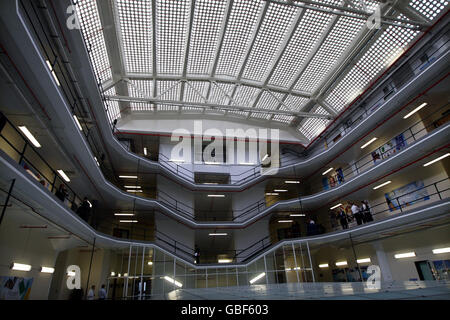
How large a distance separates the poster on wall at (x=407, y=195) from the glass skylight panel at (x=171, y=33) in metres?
19.7

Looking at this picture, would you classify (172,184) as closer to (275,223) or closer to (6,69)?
(275,223)

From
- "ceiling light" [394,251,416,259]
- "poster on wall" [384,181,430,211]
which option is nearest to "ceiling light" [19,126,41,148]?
"poster on wall" [384,181,430,211]

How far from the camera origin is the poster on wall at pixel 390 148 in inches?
729

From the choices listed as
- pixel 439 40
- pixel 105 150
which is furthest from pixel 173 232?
pixel 439 40

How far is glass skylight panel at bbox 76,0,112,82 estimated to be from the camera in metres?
15.9

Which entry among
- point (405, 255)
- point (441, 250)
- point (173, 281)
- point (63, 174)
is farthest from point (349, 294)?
point (173, 281)

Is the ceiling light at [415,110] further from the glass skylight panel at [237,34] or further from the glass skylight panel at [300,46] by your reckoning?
the glass skylight panel at [237,34]

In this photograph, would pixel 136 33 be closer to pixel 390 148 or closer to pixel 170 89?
pixel 170 89

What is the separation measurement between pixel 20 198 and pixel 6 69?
4777 mm

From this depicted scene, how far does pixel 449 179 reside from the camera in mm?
15039

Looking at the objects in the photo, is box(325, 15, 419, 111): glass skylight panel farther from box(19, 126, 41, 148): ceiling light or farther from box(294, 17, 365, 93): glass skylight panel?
box(19, 126, 41, 148): ceiling light

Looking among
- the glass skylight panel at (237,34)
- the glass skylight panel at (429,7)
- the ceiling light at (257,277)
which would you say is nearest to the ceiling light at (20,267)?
the ceiling light at (257,277)

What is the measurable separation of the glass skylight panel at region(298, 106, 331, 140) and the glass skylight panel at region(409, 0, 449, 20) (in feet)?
35.6
